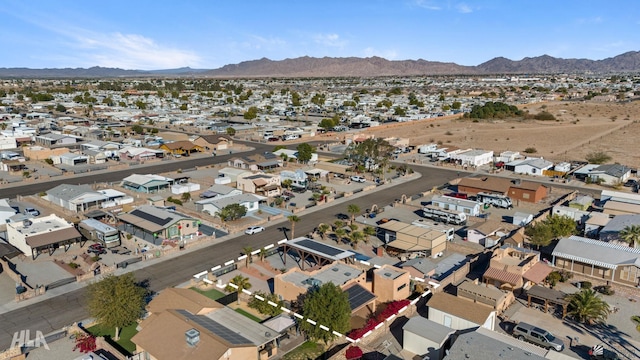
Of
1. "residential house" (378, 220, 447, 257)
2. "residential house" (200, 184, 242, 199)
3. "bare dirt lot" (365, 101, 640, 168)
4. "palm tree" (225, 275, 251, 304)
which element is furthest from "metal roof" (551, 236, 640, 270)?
"bare dirt lot" (365, 101, 640, 168)

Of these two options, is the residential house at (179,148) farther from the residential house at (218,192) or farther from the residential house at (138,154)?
the residential house at (218,192)

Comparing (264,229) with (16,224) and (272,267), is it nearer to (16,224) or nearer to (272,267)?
(272,267)

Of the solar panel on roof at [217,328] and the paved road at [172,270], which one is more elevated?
the solar panel on roof at [217,328]

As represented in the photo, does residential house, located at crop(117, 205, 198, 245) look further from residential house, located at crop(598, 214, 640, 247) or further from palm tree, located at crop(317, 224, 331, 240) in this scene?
residential house, located at crop(598, 214, 640, 247)

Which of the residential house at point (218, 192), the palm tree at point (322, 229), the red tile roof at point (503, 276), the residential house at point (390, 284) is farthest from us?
the residential house at point (218, 192)

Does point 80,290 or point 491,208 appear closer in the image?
point 80,290

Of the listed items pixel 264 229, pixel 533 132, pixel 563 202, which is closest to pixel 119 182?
pixel 264 229

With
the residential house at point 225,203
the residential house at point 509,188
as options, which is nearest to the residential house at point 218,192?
the residential house at point 225,203
